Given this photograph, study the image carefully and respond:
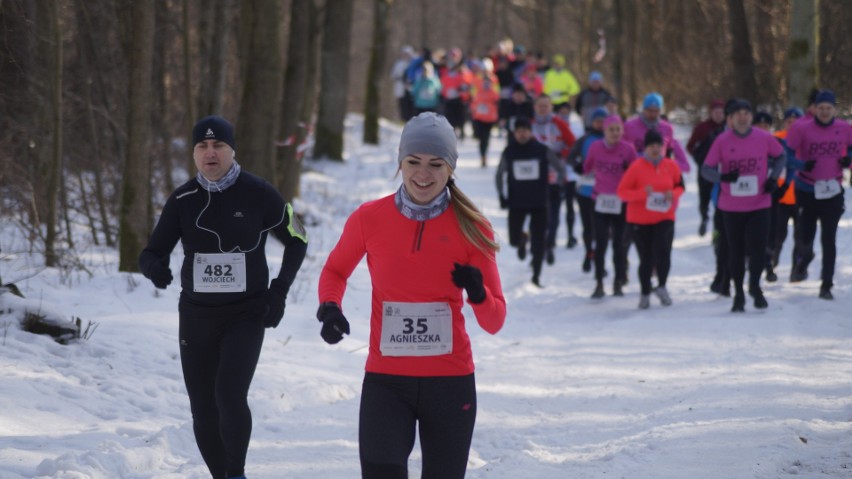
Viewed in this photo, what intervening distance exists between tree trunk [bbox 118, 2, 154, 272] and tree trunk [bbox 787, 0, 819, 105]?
916cm

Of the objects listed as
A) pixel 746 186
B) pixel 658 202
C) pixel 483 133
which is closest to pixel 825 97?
pixel 746 186

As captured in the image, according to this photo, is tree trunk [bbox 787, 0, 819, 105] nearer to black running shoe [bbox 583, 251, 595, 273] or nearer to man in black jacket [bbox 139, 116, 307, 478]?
black running shoe [bbox 583, 251, 595, 273]

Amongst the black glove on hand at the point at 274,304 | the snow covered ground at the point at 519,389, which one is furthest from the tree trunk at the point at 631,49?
the black glove on hand at the point at 274,304

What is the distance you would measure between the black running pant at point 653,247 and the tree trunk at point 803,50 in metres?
4.74

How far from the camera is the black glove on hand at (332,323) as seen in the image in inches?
169

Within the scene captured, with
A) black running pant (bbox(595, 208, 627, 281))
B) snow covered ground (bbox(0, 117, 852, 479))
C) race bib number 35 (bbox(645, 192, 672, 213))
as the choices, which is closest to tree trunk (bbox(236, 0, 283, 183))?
snow covered ground (bbox(0, 117, 852, 479))

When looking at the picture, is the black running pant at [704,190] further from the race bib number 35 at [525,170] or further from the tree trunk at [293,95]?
the tree trunk at [293,95]

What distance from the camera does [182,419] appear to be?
7.51 metres

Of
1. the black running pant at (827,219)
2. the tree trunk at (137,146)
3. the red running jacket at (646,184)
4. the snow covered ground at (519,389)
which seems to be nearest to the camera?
the snow covered ground at (519,389)

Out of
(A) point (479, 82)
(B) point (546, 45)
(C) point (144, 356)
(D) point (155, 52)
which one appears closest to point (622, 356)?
(C) point (144, 356)

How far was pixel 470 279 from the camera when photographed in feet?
13.6

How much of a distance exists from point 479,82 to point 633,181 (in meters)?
15.2

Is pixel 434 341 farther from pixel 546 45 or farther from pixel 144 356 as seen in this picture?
pixel 546 45

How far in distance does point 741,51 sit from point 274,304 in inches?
666
